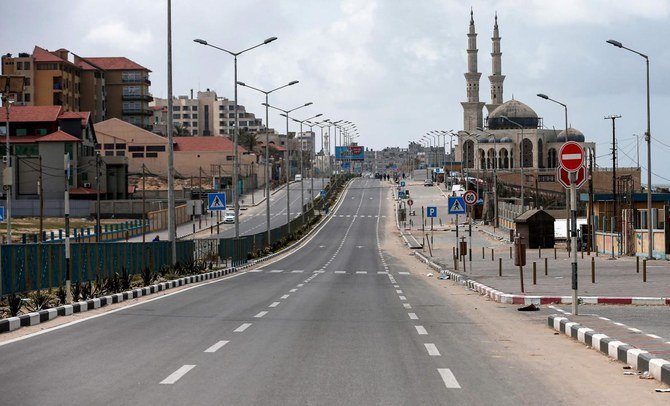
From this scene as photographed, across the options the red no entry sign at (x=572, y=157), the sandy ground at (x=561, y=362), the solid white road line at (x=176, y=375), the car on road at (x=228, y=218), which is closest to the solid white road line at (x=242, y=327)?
the sandy ground at (x=561, y=362)

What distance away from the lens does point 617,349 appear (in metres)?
12.3

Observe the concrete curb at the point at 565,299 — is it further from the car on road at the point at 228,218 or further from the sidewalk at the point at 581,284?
the car on road at the point at 228,218

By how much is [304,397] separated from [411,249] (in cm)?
6638

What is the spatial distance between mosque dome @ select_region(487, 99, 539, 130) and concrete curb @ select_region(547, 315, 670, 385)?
17269 centimetres

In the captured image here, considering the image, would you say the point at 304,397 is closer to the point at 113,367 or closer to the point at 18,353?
the point at 113,367

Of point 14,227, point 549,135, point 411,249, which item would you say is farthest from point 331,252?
point 549,135

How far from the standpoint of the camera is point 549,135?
18450cm

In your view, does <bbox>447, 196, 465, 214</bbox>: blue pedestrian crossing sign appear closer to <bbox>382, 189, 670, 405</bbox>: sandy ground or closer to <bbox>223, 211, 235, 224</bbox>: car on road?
<bbox>382, 189, 670, 405</bbox>: sandy ground

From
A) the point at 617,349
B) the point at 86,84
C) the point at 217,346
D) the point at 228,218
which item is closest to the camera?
the point at 617,349

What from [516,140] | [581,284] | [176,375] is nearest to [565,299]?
[581,284]

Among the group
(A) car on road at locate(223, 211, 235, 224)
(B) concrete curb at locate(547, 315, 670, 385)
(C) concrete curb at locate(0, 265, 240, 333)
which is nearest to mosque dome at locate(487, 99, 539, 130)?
(A) car on road at locate(223, 211, 235, 224)

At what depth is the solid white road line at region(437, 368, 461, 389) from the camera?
396 inches

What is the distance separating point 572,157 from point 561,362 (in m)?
5.81

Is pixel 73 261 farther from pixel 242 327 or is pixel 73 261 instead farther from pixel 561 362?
pixel 561 362
